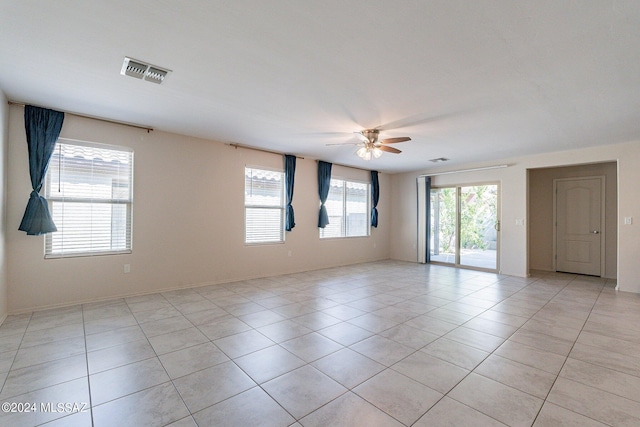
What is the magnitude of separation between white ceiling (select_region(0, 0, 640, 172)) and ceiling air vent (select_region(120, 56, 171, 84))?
0.07 meters

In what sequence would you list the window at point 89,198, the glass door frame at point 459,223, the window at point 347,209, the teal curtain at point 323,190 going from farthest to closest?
the window at point 347,209, the teal curtain at point 323,190, the glass door frame at point 459,223, the window at point 89,198

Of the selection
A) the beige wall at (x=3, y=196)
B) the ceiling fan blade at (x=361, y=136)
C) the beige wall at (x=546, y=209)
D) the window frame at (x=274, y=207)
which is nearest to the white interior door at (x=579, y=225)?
the beige wall at (x=546, y=209)

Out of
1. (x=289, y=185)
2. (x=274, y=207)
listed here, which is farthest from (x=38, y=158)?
(x=289, y=185)

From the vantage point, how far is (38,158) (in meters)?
3.72

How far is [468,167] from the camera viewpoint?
7.10 m

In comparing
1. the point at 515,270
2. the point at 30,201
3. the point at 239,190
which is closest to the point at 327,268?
the point at 239,190

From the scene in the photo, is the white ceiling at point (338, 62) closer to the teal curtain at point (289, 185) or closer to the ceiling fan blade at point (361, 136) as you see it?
A: the ceiling fan blade at point (361, 136)

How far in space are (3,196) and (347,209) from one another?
6.26 m

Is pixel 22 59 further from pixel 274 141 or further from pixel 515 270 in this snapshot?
pixel 515 270

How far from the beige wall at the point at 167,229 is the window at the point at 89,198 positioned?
4.9 inches

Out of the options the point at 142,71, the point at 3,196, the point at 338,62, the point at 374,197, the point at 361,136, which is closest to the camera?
the point at 338,62

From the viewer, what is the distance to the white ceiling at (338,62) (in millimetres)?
1929

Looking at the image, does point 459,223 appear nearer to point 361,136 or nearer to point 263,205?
point 361,136

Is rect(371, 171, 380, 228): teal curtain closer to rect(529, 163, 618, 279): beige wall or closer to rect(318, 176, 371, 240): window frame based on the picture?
rect(318, 176, 371, 240): window frame
